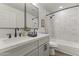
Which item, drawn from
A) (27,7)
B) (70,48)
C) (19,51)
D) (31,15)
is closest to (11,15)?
(27,7)

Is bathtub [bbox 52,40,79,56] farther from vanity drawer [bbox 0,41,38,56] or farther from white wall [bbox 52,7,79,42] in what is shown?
vanity drawer [bbox 0,41,38,56]

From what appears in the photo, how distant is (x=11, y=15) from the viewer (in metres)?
1.76

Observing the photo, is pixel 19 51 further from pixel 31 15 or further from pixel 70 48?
pixel 70 48

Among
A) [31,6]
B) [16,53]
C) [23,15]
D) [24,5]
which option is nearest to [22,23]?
[23,15]

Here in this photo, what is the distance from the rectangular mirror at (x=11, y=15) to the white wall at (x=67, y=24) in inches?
83.3

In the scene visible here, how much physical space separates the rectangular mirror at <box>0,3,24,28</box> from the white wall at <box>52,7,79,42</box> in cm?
211

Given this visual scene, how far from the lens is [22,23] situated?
213 cm

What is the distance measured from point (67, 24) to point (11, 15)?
248 cm

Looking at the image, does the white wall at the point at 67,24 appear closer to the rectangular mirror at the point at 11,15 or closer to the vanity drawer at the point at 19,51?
the rectangular mirror at the point at 11,15

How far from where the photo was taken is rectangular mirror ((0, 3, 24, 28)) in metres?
1.58

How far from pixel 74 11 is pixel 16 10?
2.38 meters

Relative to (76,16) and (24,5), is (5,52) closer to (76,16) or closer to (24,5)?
→ (24,5)

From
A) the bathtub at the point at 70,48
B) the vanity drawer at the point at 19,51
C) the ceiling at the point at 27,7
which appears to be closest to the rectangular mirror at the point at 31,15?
the ceiling at the point at 27,7

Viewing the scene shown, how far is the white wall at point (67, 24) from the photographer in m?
3.06
